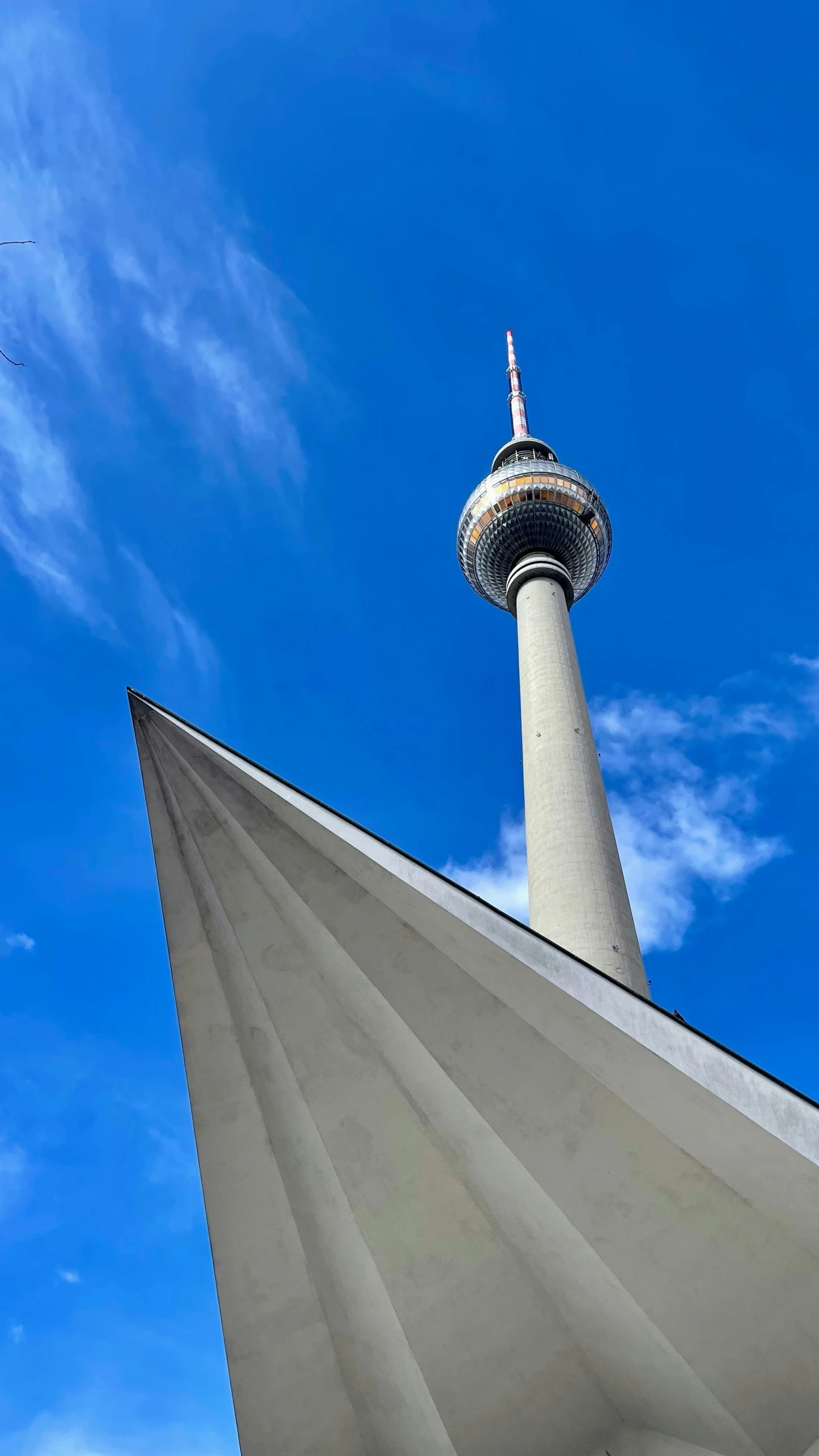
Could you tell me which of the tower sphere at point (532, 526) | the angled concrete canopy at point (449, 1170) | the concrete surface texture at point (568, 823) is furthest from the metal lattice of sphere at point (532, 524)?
the angled concrete canopy at point (449, 1170)

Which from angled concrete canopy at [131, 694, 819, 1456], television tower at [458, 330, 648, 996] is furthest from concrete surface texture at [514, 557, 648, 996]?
angled concrete canopy at [131, 694, 819, 1456]

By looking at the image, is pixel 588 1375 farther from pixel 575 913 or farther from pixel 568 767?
pixel 568 767

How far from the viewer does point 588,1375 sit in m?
13.5

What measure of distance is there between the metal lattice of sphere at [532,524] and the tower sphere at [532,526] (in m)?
0.03

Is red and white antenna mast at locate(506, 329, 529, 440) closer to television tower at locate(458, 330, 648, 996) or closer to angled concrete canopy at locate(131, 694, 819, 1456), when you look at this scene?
television tower at locate(458, 330, 648, 996)

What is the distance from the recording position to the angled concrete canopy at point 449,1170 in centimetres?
1134

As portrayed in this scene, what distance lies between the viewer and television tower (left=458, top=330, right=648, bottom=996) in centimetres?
2619

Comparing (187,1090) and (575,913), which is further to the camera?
(575,913)

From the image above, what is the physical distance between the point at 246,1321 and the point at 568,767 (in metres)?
19.7

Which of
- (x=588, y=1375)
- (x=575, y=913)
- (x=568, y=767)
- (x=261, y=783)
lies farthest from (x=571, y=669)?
(x=588, y=1375)

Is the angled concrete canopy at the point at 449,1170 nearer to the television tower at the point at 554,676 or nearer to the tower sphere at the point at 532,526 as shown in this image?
the television tower at the point at 554,676

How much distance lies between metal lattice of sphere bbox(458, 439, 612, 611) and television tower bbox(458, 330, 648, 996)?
63mm

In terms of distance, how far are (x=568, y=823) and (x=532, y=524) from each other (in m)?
21.6

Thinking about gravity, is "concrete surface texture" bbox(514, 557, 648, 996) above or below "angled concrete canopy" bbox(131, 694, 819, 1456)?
above
